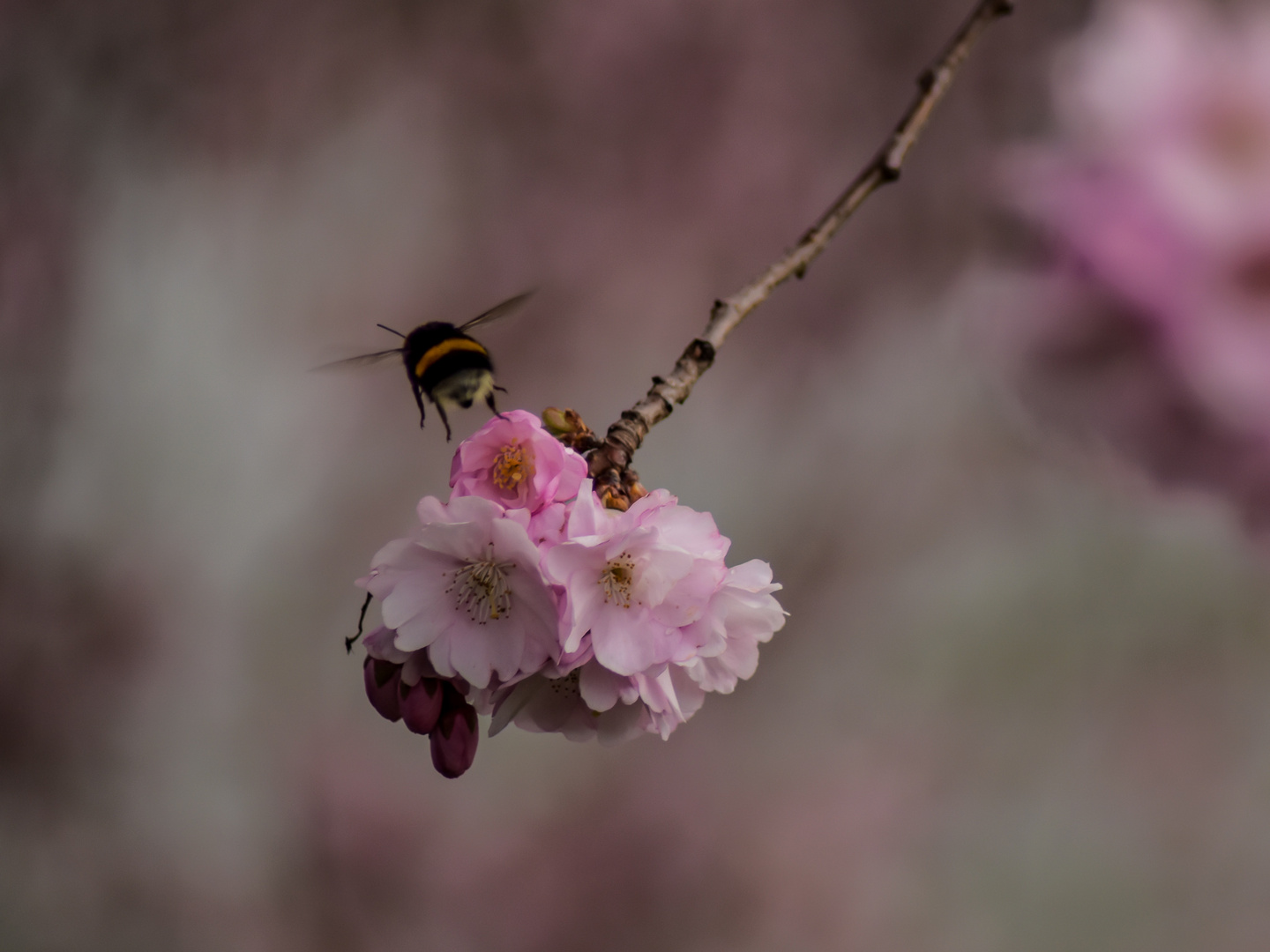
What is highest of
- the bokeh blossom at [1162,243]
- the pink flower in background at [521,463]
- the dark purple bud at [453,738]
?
the bokeh blossom at [1162,243]

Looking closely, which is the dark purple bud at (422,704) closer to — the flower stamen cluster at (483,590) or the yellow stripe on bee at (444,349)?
the flower stamen cluster at (483,590)

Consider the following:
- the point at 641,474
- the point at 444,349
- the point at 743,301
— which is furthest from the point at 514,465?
the point at 641,474

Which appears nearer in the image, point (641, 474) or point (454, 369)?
point (454, 369)

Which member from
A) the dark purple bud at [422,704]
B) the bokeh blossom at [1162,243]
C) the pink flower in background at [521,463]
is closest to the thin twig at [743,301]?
the pink flower in background at [521,463]

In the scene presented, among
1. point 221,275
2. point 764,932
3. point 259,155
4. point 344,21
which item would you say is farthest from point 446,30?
point 764,932

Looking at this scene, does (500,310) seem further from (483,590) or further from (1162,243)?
(1162,243)

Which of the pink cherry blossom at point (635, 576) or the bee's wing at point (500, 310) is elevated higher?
the bee's wing at point (500, 310)

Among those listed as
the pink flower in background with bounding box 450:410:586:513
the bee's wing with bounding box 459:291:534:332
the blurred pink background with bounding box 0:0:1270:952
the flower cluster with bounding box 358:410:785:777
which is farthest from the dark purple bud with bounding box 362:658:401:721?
the blurred pink background with bounding box 0:0:1270:952
